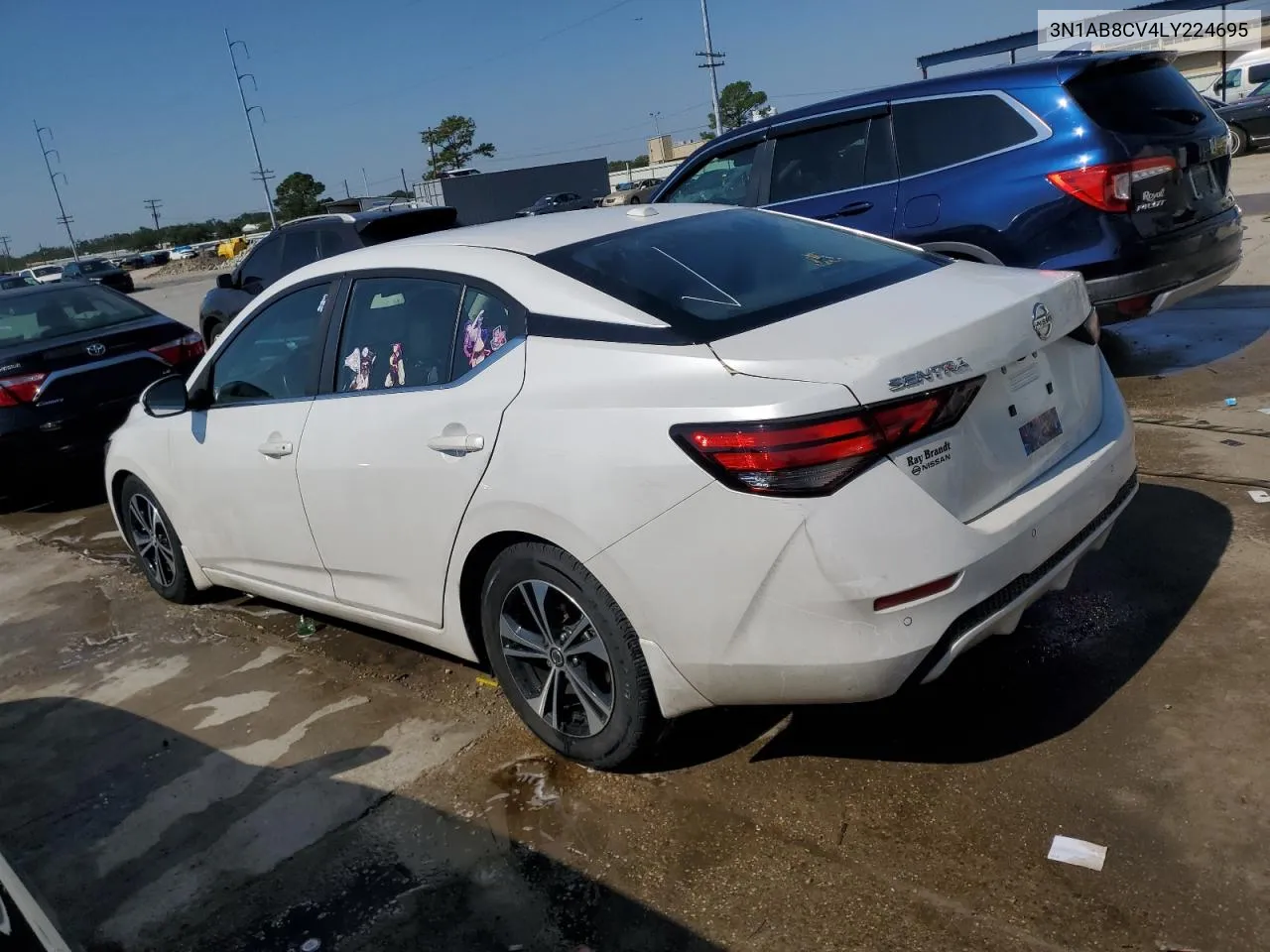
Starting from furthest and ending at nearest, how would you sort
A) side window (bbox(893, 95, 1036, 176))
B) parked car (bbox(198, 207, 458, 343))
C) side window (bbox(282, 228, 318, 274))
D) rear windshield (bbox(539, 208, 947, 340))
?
side window (bbox(282, 228, 318, 274))
parked car (bbox(198, 207, 458, 343))
side window (bbox(893, 95, 1036, 176))
rear windshield (bbox(539, 208, 947, 340))

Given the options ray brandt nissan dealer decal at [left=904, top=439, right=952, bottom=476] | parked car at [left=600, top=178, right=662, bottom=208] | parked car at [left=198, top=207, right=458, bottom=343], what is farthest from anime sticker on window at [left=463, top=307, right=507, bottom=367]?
parked car at [left=600, top=178, right=662, bottom=208]

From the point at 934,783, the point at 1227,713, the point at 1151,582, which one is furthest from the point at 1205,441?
the point at 934,783

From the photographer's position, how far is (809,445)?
2.38 metres

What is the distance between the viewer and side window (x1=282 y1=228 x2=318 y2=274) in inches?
374

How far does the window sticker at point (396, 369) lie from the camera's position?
3.44 meters

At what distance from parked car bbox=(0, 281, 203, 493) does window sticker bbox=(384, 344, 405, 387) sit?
4.69m

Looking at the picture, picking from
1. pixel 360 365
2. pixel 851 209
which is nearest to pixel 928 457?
pixel 360 365

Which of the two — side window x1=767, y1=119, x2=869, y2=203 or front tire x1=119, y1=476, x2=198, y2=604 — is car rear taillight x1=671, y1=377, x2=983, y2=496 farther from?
side window x1=767, y1=119, x2=869, y2=203

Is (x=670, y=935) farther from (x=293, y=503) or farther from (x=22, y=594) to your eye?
(x=22, y=594)

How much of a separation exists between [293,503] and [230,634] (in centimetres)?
130

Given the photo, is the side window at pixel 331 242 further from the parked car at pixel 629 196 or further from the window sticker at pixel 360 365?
the parked car at pixel 629 196

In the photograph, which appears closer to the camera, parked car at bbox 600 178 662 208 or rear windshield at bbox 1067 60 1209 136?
rear windshield at bbox 1067 60 1209 136

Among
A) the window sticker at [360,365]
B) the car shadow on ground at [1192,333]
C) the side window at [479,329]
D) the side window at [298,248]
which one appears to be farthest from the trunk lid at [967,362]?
the side window at [298,248]

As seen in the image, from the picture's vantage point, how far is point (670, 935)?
2441 millimetres
